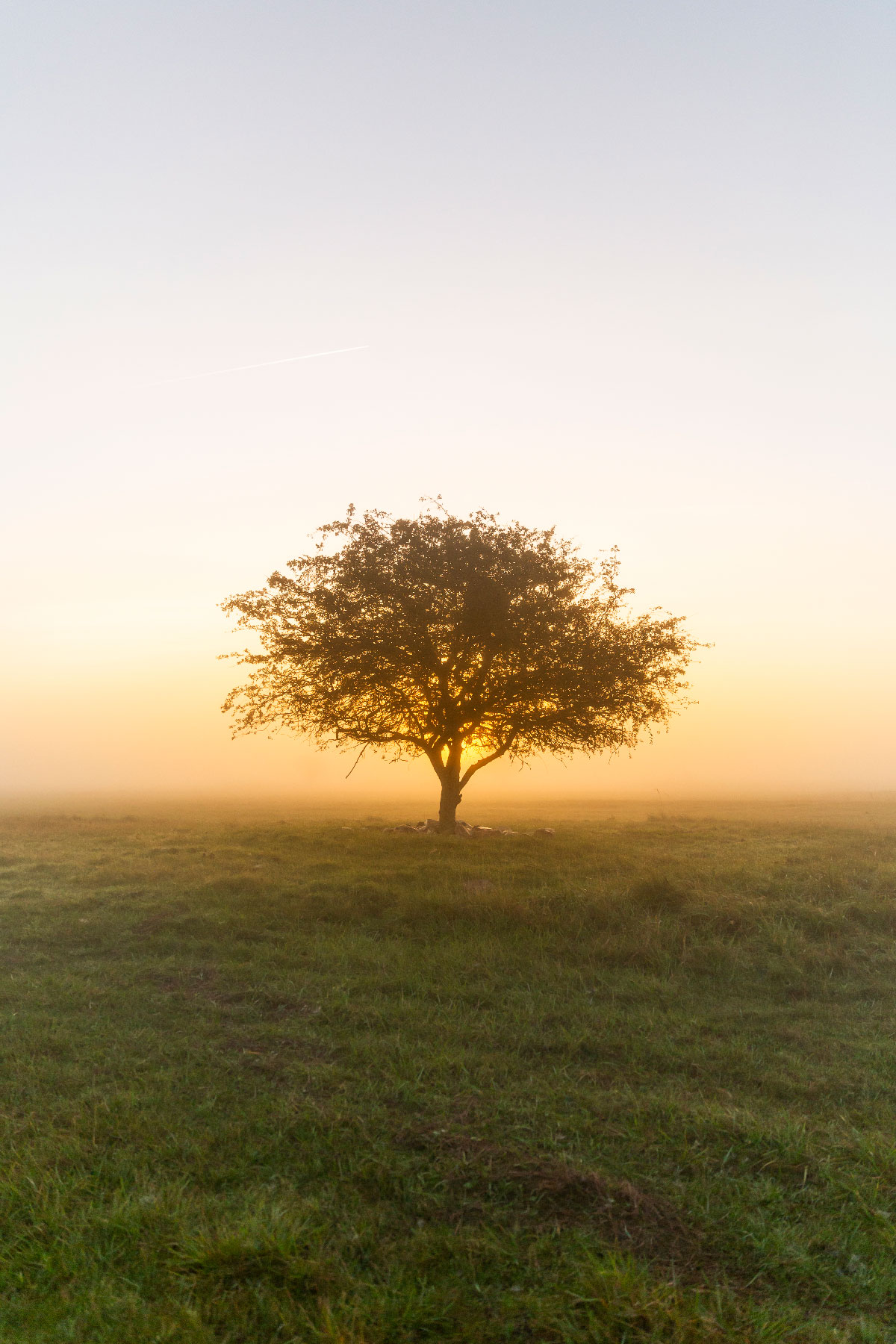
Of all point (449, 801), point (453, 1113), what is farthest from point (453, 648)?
point (453, 1113)

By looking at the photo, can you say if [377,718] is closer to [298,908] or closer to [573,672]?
[573,672]

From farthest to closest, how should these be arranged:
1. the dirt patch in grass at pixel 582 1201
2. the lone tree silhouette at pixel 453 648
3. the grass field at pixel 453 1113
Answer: the lone tree silhouette at pixel 453 648
the dirt patch in grass at pixel 582 1201
the grass field at pixel 453 1113

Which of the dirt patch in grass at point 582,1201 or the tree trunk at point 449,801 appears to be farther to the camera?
the tree trunk at point 449,801

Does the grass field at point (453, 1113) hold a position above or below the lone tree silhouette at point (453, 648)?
below

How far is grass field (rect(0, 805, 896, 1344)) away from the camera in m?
5.07

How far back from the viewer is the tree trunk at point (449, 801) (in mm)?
28516

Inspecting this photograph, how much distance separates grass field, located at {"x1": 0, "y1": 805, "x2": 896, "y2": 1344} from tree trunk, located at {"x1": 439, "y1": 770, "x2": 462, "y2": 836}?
11.9 metres

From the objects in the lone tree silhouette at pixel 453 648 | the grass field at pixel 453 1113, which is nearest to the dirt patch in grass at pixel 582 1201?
the grass field at pixel 453 1113

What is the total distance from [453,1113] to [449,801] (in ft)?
69.0

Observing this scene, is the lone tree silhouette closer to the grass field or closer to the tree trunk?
the tree trunk

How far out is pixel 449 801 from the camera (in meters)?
28.6

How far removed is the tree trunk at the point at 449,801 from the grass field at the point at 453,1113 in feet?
39.1

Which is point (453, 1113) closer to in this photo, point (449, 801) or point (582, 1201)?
point (582, 1201)

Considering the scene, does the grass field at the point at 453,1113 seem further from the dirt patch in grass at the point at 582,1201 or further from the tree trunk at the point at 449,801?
the tree trunk at the point at 449,801
